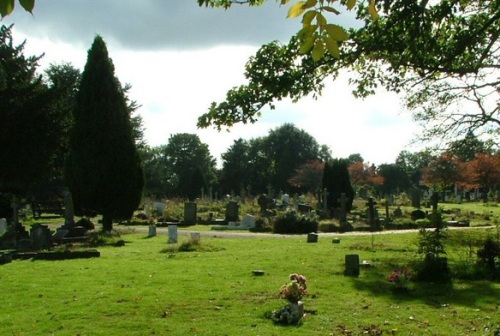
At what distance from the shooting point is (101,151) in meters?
Answer: 25.6

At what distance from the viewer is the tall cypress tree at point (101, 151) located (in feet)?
83.1

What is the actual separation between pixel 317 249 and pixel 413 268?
477 cm

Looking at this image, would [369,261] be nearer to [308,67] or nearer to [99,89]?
[308,67]

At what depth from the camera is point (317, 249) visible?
1770cm

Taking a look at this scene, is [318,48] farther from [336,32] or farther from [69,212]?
[69,212]

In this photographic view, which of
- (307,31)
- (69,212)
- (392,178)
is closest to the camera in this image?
(307,31)

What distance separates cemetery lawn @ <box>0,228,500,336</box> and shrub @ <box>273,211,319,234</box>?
34.6ft

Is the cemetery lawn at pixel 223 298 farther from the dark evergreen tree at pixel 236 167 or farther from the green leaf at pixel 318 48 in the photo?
the dark evergreen tree at pixel 236 167

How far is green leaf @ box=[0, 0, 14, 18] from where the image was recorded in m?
2.56

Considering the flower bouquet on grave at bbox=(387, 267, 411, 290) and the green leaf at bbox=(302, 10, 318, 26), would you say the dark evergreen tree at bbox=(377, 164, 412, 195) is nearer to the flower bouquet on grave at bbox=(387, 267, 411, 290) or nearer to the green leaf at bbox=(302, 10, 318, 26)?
the flower bouquet on grave at bbox=(387, 267, 411, 290)

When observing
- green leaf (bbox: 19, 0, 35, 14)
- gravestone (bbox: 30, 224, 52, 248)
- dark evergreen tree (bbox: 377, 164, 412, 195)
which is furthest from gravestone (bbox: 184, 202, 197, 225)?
dark evergreen tree (bbox: 377, 164, 412, 195)

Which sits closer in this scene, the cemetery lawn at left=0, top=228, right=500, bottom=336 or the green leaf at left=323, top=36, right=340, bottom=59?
the green leaf at left=323, top=36, right=340, bottom=59

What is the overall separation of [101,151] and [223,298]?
17.0 metres

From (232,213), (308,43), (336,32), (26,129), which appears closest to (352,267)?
(308,43)
